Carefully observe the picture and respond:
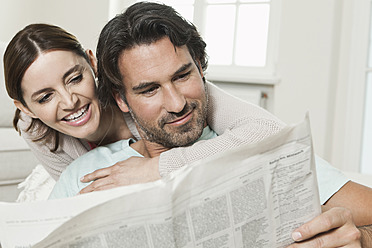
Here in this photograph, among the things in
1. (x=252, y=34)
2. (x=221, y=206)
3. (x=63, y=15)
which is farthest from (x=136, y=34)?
(x=63, y=15)

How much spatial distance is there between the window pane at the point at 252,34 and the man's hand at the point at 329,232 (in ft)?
10.8

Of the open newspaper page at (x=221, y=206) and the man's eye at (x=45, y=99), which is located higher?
the man's eye at (x=45, y=99)

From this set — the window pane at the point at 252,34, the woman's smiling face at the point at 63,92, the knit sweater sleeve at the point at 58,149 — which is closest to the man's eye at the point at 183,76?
the woman's smiling face at the point at 63,92

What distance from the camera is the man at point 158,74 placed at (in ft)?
3.64

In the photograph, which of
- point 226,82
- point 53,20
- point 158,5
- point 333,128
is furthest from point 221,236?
point 53,20

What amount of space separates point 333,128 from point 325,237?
2.97 metres

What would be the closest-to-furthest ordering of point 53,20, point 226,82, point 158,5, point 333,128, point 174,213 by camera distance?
point 174,213, point 158,5, point 333,128, point 226,82, point 53,20

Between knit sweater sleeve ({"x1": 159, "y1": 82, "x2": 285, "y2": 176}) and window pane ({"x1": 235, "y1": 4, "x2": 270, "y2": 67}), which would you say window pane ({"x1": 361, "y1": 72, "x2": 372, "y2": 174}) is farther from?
knit sweater sleeve ({"x1": 159, "y1": 82, "x2": 285, "y2": 176})

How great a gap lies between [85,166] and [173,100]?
32 cm

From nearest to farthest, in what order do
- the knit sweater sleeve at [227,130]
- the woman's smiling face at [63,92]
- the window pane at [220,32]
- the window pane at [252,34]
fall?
the knit sweater sleeve at [227,130] < the woman's smiling face at [63,92] < the window pane at [252,34] < the window pane at [220,32]

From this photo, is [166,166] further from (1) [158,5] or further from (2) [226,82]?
(2) [226,82]

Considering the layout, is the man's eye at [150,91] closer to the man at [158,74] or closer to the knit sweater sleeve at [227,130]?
the man at [158,74]

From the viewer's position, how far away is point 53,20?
181 inches

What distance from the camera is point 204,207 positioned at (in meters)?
0.62
